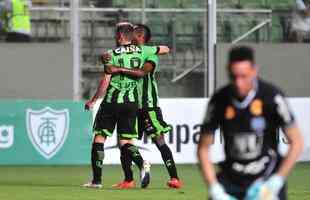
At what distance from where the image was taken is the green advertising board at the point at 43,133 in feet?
64.2

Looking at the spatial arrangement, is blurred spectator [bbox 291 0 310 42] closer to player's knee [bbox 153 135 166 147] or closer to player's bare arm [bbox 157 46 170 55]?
player's knee [bbox 153 135 166 147]

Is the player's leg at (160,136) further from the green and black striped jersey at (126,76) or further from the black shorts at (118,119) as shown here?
the green and black striped jersey at (126,76)

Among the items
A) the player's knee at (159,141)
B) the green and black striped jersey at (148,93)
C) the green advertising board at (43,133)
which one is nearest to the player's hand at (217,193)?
the player's knee at (159,141)

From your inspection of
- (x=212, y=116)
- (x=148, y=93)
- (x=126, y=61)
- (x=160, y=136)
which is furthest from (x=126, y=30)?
(x=212, y=116)

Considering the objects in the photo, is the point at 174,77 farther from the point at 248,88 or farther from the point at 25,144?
the point at 248,88

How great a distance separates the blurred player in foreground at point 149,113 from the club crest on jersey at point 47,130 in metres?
4.76

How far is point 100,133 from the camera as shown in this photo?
1448 centimetres

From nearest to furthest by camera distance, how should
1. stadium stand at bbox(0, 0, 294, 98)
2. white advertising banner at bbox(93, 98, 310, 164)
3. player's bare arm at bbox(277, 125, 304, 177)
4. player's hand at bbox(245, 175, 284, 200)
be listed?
player's hand at bbox(245, 175, 284, 200), player's bare arm at bbox(277, 125, 304, 177), white advertising banner at bbox(93, 98, 310, 164), stadium stand at bbox(0, 0, 294, 98)

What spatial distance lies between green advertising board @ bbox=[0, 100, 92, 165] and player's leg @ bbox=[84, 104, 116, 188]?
5181 millimetres

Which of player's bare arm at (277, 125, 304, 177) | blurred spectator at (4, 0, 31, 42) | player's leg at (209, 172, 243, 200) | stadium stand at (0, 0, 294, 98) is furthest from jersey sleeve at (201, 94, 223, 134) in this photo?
blurred spectator at (4, 0, 31, 42)

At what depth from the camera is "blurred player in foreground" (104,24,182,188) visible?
1453 cm

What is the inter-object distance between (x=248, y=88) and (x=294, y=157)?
0.59m

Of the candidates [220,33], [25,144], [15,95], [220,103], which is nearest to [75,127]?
[25,144]

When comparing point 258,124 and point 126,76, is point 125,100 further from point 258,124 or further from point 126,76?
point 258,124
